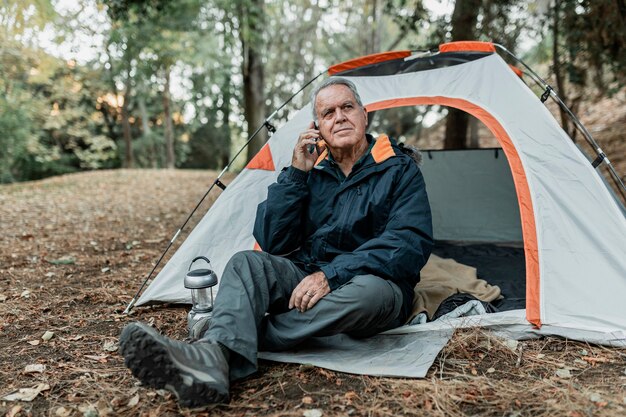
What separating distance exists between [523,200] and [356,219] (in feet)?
2.99

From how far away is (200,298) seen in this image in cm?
253

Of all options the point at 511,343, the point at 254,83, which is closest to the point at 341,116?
the point at 511,343

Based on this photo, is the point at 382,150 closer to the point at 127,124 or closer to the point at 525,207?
the point at 525,207

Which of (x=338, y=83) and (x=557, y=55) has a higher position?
(x=557, y=55)

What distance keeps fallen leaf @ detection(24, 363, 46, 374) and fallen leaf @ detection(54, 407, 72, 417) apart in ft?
1.43

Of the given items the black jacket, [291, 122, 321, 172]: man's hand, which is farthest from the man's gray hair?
the black jacket

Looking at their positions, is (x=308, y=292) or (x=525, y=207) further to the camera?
(x=525, y=207)

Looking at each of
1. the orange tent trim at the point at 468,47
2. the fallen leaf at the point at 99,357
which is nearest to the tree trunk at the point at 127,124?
the orange tent trim at the point at 468,47

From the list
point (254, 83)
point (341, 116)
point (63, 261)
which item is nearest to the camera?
point (341, 116)

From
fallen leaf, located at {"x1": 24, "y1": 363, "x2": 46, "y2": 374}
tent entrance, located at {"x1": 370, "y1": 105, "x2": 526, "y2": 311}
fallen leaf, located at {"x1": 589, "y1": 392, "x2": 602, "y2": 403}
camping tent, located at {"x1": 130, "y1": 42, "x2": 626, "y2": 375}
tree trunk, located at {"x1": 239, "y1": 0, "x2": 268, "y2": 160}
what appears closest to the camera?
fallen leaf, located at {"x1": 589, "y1": 392, "x2": 602, "y2": 403}

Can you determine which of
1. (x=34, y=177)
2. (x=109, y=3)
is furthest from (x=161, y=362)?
(x=34, y=177)

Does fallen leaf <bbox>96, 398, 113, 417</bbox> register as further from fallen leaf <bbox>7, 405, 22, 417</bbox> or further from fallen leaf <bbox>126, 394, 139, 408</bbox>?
fallen leaf <bbox>7, 405, 22, 417</bbox>

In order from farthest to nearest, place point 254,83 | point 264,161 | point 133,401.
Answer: point 254,83 < point 264,161 < point 133,401

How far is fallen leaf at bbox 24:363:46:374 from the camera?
2.31 meters
